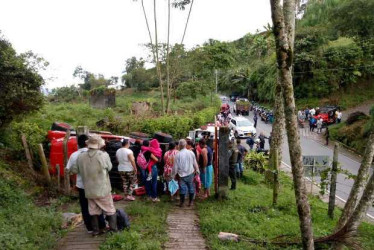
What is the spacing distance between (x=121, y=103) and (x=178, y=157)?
2269 centimetres

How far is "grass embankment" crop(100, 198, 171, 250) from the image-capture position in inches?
209

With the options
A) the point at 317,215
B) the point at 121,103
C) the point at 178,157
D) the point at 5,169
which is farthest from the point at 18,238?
the point at 121,103

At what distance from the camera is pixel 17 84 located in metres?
9.41

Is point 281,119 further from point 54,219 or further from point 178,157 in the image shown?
point 54,219

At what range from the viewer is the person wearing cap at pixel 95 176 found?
5.43 metres

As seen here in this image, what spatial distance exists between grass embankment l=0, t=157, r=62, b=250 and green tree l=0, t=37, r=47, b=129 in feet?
7.97

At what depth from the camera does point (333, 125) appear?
28219 millimetres

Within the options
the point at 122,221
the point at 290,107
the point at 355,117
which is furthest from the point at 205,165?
the point at 355,117

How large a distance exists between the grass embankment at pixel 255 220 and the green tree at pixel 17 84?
5791 mm

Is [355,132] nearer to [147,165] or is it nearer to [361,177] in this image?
[361,177]

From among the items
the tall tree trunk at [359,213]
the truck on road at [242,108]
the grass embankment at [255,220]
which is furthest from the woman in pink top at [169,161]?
the truck on road at [242,108]

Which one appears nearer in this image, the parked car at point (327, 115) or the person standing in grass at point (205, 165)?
the person standing in grass at point (205, 165)

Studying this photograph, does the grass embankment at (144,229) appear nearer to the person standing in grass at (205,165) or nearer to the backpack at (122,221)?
the backpack at (122,221)

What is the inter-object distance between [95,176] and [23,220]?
5.29ft
